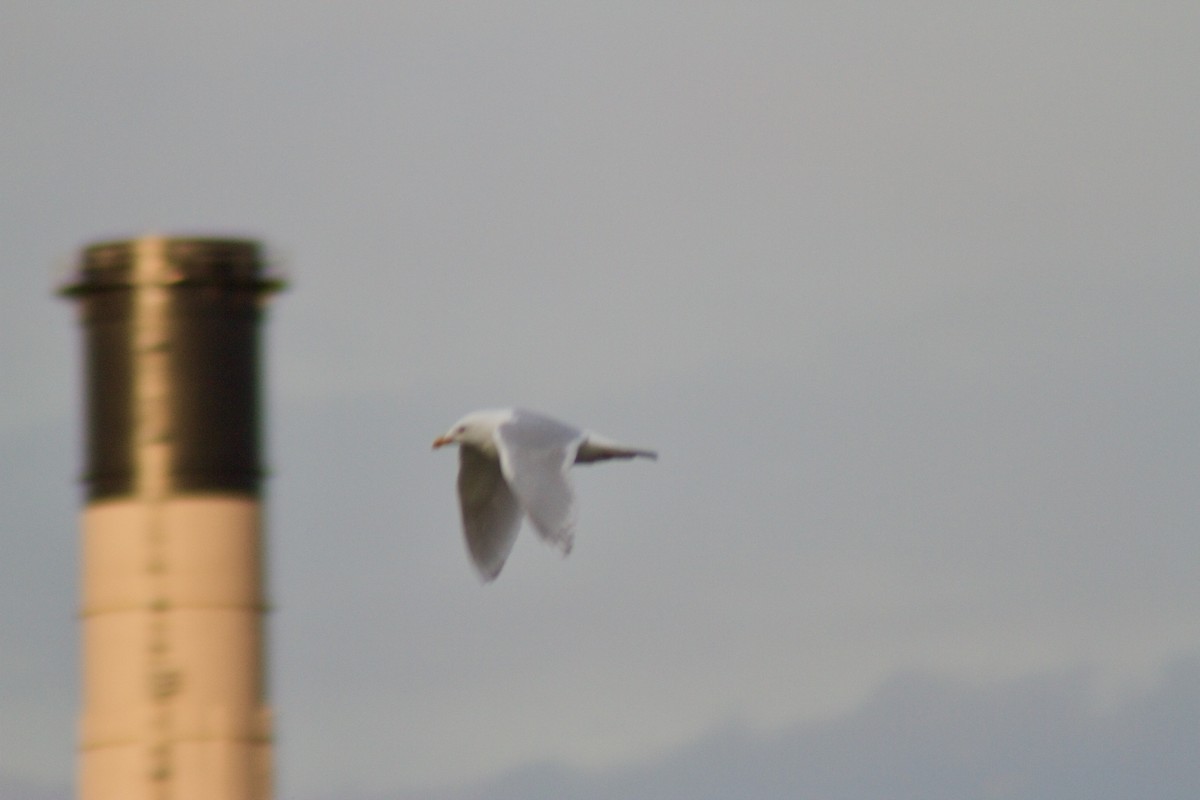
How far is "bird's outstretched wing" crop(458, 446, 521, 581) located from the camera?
48.2 feet

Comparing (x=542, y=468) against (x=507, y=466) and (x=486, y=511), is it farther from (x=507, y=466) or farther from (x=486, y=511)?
(x=486, y=511)

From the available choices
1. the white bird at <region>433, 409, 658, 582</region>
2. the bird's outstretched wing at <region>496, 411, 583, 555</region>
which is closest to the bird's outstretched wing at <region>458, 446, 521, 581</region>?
the white bird at <region>433, 409, 658, 582</region>

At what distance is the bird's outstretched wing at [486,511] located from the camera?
1468 centimetres

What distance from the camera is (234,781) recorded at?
34.9 feet

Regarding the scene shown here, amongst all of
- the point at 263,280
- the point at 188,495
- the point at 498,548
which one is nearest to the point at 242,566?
the point at 188,495

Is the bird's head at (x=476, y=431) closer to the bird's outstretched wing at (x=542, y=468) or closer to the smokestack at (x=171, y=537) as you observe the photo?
the bird's outstretched wing at (x=542, y=468)

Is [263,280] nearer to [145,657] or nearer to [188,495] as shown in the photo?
[188,495]

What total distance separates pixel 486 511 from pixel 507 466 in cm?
137

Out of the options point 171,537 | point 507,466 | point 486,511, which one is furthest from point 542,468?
point 171,537

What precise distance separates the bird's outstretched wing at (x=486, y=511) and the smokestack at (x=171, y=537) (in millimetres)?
3829

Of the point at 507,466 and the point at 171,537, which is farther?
the point at 507,466

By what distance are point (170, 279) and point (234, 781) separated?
2431 millimetres

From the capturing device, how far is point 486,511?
14789 millimetres

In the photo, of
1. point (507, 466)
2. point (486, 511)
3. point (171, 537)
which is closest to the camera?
point (171, 537)
